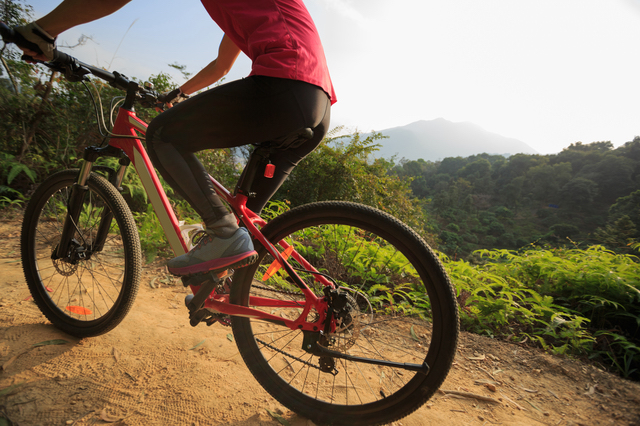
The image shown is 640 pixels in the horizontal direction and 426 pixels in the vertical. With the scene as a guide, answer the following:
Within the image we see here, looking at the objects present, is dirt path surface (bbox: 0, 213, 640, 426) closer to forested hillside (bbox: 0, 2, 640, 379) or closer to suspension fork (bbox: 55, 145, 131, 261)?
forested hillside (bbox: 0, 2, 640, 379)

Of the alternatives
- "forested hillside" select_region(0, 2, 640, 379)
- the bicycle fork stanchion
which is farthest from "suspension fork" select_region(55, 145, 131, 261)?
"forested hillside" select_region(0, 2, 640, 379)

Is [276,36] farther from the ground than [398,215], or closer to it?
closer to it

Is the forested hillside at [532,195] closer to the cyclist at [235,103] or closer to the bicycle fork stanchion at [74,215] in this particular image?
the cyclist at [235,103]

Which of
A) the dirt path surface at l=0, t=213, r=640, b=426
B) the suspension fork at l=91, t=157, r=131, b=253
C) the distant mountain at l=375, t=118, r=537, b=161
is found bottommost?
the dirt path surface at l=0, t=213, r=640, b=426

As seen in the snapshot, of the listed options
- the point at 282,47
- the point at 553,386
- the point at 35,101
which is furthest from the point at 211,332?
the point at 35,101

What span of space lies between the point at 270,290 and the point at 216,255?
48cm

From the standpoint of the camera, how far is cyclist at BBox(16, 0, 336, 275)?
1.13 meters

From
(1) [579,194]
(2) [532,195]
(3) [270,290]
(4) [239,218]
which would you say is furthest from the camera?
(2) [532,195]

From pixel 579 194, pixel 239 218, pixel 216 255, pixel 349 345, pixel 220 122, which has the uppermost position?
pixel 579 194

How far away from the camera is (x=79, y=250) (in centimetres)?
182

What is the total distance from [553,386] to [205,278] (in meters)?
2.43

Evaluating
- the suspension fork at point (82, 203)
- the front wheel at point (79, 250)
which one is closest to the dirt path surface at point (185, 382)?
the front wheel at point (79, 250)

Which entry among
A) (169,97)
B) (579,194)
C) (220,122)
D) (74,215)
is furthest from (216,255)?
(579,194)

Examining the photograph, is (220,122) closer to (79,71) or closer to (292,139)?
(292,139)
